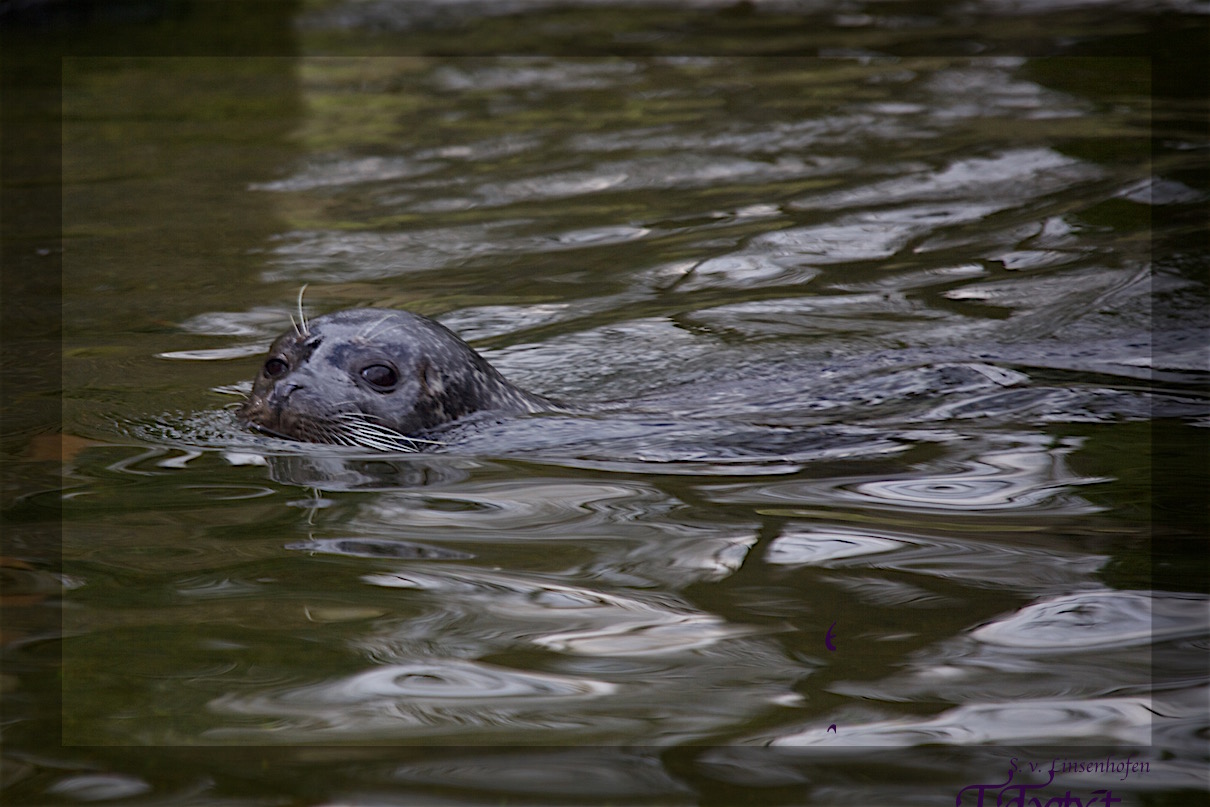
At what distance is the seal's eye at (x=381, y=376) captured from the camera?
477 centimetres

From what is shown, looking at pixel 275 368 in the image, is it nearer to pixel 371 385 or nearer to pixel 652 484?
pixel 371 385

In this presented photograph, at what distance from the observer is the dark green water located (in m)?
2.64

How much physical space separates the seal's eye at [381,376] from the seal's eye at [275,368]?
0.85 feet

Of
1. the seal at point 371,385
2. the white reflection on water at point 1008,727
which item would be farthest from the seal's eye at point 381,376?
the white reflection on water at point 1008,727

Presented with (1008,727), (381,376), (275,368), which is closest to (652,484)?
(381,376)

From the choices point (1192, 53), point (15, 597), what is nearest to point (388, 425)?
point (15, 597)

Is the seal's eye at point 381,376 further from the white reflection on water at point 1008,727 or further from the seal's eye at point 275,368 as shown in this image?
the white reflection on water at point 1008,727

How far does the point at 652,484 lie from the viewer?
4156mm

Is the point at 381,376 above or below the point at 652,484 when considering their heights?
above

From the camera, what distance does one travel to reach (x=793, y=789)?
2457 millimetres

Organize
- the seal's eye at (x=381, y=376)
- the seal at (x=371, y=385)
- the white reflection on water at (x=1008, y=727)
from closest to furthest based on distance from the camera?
the white reflection on water at (x=1008, y=727)
the seal at (x=371, y=385)
the seal's eye at (x=381, y=376)

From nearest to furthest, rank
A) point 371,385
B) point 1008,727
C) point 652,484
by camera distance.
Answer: point 1008,727
point 652,484
point 371,385

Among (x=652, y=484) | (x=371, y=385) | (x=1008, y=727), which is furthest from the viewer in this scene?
(x=371, y=385)

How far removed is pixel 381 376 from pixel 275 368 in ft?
1.14
